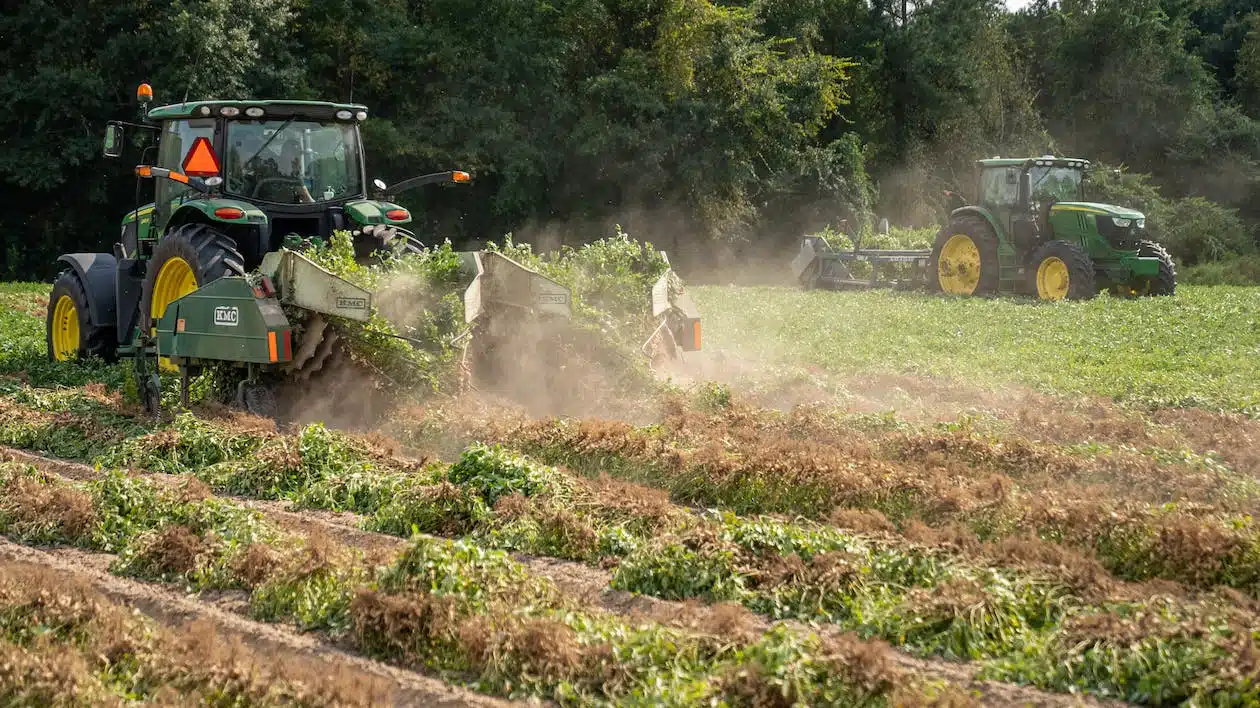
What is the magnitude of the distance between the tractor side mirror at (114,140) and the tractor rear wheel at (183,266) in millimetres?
844

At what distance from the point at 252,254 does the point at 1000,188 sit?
14.1 metres

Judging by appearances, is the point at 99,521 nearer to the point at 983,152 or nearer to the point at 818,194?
the point at 818,194

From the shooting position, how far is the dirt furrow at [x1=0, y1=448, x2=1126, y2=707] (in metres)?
4.17

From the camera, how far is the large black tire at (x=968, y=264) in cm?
2042

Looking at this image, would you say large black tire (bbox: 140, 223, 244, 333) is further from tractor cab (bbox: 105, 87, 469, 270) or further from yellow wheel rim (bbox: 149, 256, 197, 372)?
tractor cab (bbox: 105, 87, 469, 270)

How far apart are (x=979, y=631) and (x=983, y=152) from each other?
36241 millimetres

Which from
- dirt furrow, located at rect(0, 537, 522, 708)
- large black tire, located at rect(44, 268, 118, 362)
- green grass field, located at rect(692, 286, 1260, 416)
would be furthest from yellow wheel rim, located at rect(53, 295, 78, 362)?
green grass field, located at rect(692, 286, 1260, 416)

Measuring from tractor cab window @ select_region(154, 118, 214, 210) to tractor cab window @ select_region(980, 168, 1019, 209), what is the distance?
14.1 meters

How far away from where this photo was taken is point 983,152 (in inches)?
1516

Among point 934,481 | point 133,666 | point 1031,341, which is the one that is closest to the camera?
point 133,666

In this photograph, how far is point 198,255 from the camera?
33.2ft

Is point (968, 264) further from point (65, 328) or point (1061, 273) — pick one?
point (65, 328)

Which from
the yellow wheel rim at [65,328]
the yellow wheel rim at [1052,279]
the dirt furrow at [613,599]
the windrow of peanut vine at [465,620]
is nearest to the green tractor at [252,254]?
the yellow wheel rim at [65,328]

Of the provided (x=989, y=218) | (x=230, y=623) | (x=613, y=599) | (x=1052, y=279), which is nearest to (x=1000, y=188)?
(x=989, y=218)
